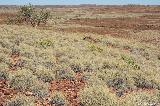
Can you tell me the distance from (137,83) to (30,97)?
5287 mm

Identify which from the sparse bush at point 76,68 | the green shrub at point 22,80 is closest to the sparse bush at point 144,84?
the sparse bush at point 76,68

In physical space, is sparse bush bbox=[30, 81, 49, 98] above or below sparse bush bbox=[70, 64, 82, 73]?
above

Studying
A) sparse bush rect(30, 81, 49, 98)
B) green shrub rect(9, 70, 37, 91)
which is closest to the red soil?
sparse bush rect(30, 81, 49, 98)

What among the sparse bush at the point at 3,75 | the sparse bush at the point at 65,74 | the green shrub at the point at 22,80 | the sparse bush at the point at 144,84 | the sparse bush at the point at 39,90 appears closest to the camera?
the sparse bush at the point at 39,90

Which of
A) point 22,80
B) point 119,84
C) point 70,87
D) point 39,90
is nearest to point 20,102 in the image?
point 39,90

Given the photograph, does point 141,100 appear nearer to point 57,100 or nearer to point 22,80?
point 57,100

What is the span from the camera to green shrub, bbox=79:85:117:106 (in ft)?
32.6

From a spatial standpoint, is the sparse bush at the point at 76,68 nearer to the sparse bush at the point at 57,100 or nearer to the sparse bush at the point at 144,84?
the sparse bush at the point at 144,84

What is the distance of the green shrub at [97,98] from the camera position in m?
9.92

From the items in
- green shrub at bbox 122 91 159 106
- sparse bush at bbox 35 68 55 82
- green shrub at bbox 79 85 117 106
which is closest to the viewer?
green shrub at bbox 79 85 117 106

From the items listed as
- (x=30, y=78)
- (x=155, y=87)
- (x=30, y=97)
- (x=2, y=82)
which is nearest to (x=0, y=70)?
(x=2, y=82)

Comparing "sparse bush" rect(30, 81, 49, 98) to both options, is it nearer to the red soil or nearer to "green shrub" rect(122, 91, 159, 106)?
the red soil

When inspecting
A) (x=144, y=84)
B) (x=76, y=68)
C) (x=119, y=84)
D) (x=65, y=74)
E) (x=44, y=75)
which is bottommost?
(x=144, y=84)

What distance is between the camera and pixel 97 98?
10.1 meters
